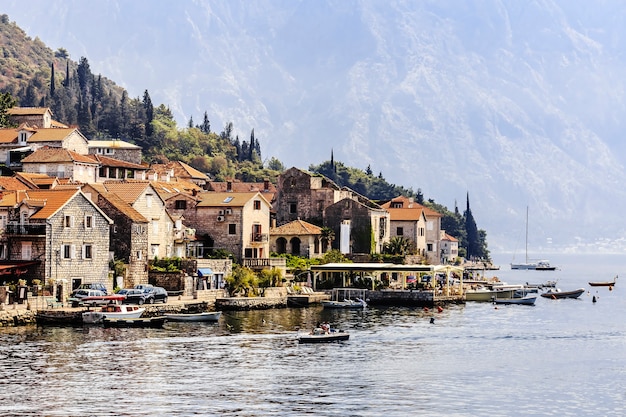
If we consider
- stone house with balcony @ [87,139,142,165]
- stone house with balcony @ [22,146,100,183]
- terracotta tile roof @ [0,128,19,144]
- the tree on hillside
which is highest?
the tree on hillside

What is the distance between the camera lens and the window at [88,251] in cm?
10262

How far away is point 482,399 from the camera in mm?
65500

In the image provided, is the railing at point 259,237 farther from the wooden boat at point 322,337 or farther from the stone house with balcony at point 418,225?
the wooden boat at point 322,337

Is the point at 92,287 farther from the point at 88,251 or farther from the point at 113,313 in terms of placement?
the point at 113,313

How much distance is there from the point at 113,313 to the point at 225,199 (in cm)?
4176

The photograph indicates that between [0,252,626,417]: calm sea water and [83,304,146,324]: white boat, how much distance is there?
105 inches

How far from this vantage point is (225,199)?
133750 mm

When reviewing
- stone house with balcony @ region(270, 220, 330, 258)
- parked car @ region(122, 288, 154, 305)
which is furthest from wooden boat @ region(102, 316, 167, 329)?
stone house with balcony @ region(270, 220, 330, 258)

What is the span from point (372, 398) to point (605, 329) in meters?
48.5

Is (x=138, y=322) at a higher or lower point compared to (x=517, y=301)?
lower

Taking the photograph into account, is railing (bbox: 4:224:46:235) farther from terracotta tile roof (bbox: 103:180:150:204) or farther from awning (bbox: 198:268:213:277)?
awning (bbox: 198:268:213:277)

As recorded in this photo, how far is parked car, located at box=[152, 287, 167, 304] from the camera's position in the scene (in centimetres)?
10381

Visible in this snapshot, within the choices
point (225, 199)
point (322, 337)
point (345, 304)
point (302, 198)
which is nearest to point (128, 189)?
point (225, 199)

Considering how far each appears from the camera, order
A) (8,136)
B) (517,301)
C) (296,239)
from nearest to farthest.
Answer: (517,301) < (296,239) < (8,136)
